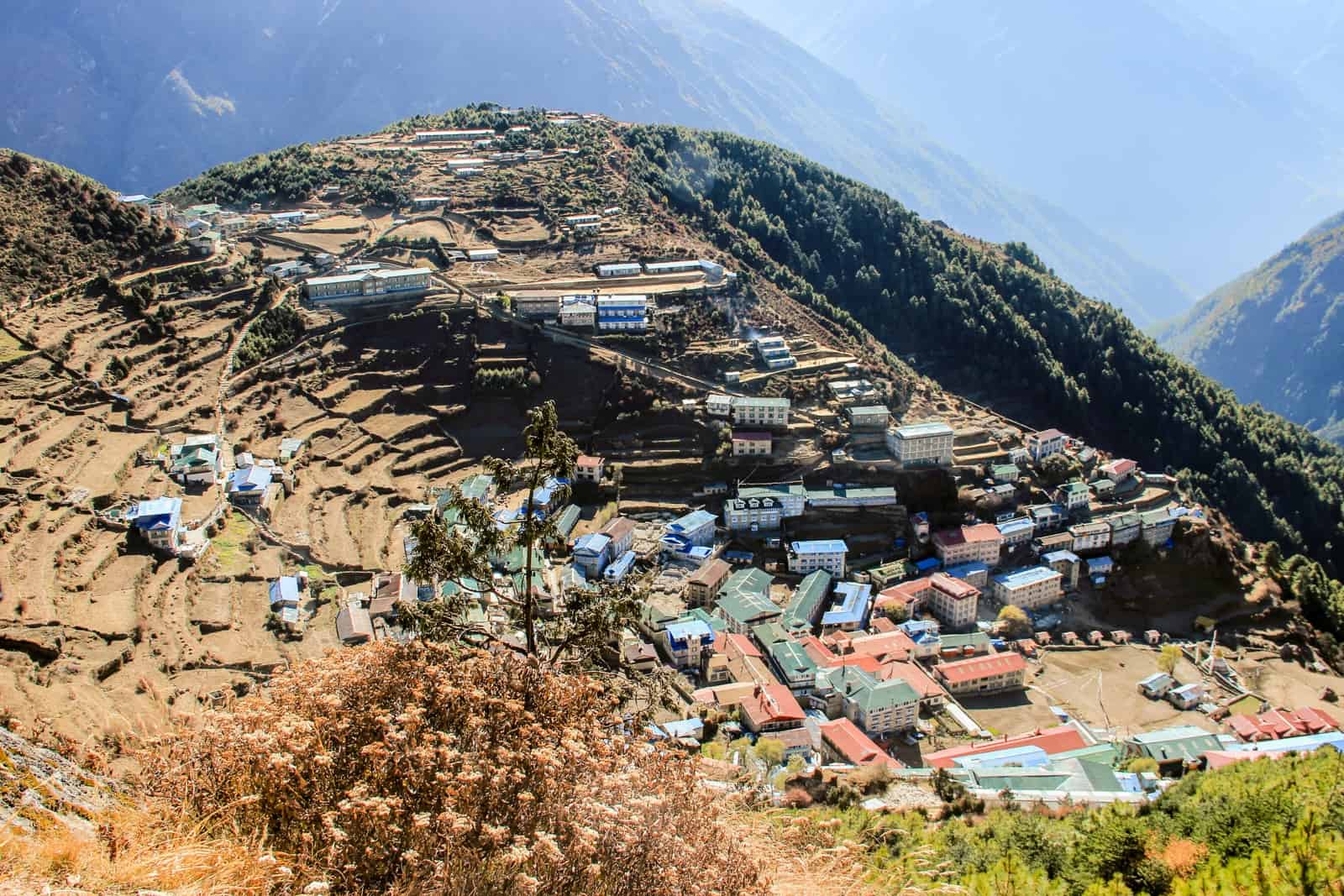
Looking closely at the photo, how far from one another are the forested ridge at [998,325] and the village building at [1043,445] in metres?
5.43

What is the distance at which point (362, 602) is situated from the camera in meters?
28.2

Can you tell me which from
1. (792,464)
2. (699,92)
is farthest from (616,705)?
(699,92)

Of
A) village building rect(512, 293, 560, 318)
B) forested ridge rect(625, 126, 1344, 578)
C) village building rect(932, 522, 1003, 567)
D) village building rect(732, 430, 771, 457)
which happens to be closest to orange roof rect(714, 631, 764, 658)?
village building rect(732, 430, 771, 457)

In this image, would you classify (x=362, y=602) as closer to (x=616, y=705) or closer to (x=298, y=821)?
(x=616, y=705)

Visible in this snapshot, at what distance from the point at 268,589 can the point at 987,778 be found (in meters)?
20.9

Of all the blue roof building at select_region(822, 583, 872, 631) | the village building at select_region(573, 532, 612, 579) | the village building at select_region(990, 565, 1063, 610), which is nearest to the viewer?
the blue roof building at select_region(822, 583, 872, 631)

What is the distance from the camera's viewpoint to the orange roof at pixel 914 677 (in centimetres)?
2867

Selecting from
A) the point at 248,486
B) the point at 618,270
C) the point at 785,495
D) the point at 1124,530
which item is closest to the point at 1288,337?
the point at 1124,530

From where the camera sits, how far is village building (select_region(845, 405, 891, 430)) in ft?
130

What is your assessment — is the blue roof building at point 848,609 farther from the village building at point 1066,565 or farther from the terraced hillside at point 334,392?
the village building at point 1066,565

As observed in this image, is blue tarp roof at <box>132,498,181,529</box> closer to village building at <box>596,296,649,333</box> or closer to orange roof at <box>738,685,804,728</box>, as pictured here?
orange roof at <box>738,685,804,728</box>

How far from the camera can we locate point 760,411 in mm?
38938

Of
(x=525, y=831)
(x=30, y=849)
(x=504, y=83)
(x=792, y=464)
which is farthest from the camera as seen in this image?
(x=504, y=83)

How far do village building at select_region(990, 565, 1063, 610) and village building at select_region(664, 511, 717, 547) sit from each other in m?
11.3
